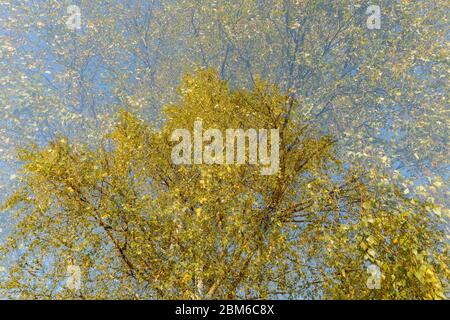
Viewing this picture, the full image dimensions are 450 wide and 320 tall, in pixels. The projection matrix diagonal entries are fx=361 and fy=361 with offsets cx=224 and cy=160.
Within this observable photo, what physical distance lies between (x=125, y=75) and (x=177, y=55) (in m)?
4.97

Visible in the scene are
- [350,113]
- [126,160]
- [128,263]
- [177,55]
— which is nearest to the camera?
[128,263]

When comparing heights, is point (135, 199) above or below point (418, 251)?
above

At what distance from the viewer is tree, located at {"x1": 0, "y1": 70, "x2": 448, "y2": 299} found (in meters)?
7.52

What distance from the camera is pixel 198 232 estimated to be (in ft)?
26.1

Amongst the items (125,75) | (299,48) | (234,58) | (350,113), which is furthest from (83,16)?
(350,113)

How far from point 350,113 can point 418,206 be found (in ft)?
58.3

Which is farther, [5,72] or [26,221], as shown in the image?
[5,72]

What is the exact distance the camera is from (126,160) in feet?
30.2

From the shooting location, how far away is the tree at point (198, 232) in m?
7.52

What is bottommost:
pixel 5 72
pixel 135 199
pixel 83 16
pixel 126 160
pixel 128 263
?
pixel 128 263

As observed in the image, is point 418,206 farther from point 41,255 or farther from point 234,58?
point 234,58
